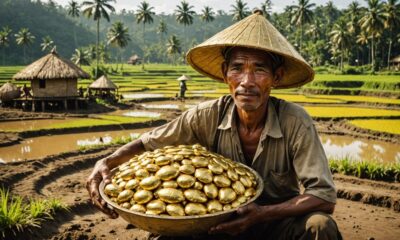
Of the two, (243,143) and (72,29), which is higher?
(72,29)

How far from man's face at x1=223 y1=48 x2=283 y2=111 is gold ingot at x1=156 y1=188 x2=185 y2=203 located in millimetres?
721

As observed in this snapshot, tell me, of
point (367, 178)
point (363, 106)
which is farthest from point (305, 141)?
point (363, 106)

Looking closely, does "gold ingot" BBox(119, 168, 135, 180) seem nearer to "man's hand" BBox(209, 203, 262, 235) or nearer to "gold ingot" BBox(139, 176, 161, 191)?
"gold ingot" BBox(139, 176, 161, 191)

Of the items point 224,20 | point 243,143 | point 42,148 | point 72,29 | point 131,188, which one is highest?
point 224,20

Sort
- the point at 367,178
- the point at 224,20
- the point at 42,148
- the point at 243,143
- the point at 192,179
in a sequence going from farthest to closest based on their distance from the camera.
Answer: the point at 224,20
the point at 42,148
the point at 367,178
the point at 243,143
the point at 192,179

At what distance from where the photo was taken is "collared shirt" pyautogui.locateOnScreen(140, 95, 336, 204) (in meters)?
2.13

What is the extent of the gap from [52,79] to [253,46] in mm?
19677

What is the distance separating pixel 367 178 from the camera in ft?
24.5

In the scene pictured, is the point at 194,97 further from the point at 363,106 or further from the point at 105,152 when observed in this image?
the point at 105,152

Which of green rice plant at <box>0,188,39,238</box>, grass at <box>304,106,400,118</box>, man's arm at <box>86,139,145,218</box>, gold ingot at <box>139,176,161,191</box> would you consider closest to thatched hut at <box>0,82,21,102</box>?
grass at <box>304,106,400,118</box>

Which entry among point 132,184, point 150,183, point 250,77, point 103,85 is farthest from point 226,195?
point 103,85

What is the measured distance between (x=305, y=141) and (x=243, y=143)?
1.62ft

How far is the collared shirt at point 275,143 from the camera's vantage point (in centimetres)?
213

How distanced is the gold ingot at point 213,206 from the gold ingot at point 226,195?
0.10 feet
